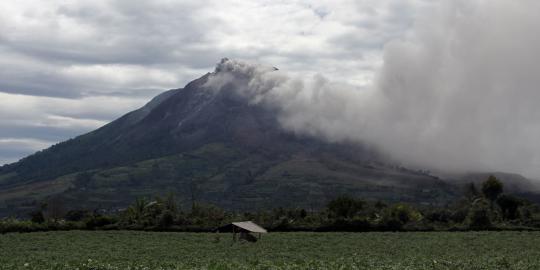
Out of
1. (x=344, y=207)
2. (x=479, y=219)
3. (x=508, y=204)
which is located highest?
(x=508, y=204)

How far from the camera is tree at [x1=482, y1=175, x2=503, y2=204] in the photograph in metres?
156

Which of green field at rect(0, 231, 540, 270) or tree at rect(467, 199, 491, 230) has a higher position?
tree at rect(467, 199, 491, 230)

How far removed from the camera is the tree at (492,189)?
155675 millimetres

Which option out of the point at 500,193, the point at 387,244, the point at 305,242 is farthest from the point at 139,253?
the point at 500,193

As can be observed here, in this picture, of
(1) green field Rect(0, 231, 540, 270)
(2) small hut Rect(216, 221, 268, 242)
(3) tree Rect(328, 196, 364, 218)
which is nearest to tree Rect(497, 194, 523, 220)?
(3) tree Rect(328, 196, 364, 218)

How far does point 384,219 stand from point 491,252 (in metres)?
44.6

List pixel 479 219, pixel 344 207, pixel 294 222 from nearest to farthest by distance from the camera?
pixel 479 219, pixel 294 222, pixel 344 207

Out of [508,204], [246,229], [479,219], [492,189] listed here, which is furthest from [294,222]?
[492,189]

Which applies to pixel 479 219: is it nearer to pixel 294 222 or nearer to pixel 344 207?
pixel 294 222

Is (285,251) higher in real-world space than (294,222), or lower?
lower

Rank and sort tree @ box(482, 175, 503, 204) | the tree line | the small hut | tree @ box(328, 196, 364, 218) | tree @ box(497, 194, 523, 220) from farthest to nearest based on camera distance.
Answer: tree @ box(482, 175, 503, 204), tree @ box(497, 194, 523, 220), tree @ box(328, 196, 364, 218), the tree line, the small hut

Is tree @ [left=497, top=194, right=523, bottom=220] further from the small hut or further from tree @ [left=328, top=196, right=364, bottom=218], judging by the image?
the small hut

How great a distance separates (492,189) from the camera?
15612 centimetres

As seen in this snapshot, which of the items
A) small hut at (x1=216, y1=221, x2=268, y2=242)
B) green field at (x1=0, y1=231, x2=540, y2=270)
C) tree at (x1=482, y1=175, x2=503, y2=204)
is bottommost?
green field at (x1=0, y1=231, x2=540, y2=270)
